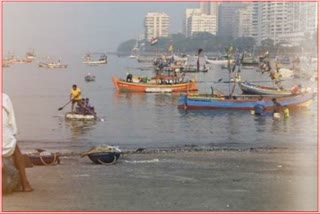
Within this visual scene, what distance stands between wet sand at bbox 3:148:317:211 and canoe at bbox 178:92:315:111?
30.7 ft

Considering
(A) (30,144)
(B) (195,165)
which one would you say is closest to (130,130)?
(A) (30,144)

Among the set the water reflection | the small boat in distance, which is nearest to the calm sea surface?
the water reflection

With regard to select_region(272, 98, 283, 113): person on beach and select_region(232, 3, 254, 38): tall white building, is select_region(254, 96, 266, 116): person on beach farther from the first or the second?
select_region(232, 3, 254, 38): tall white building

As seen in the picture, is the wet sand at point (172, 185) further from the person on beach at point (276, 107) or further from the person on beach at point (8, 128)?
the person on beach at point (276, 107)

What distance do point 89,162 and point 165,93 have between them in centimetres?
1807

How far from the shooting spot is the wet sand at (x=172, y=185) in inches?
147

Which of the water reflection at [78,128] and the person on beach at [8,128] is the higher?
the person on beach at [8,128]

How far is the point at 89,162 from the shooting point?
6312mm

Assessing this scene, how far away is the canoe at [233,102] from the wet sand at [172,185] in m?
9.36

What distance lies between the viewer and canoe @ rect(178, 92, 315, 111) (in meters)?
16.5

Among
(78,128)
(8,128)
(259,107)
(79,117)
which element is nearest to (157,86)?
(259,107)

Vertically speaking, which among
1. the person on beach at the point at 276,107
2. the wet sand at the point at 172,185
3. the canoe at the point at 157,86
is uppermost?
the wet sand at the point at 172,185

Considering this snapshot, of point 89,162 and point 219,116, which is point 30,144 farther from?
point 219,116

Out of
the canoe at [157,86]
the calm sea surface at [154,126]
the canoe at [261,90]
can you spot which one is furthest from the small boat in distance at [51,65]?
the canoe at [261,90]
